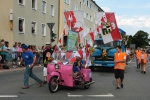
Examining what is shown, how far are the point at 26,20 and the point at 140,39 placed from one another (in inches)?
4386

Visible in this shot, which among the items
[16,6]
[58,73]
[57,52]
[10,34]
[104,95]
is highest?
[16,6]

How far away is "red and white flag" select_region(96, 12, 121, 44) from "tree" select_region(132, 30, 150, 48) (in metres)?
121

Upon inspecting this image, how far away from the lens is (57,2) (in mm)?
37344

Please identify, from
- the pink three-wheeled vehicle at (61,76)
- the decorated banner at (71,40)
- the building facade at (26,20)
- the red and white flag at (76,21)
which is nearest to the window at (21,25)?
the building facade at (26,20)

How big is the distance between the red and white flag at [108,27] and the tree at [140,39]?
4754 inches

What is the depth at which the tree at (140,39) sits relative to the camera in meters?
131

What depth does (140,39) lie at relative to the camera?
13188 centimetres

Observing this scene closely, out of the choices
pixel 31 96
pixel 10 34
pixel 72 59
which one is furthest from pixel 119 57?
pixel 10 34

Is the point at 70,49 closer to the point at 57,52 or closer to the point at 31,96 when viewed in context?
the point at 57,52

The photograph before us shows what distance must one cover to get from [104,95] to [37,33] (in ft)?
76.9

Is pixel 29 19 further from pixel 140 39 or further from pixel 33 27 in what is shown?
pixel 140 39

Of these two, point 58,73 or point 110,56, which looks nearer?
point 58,73

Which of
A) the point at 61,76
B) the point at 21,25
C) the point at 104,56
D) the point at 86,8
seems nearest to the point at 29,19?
the point at 21,25

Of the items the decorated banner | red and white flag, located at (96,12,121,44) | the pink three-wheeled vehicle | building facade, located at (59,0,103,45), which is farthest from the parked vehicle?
building facade, located at (59,0,103,45)
